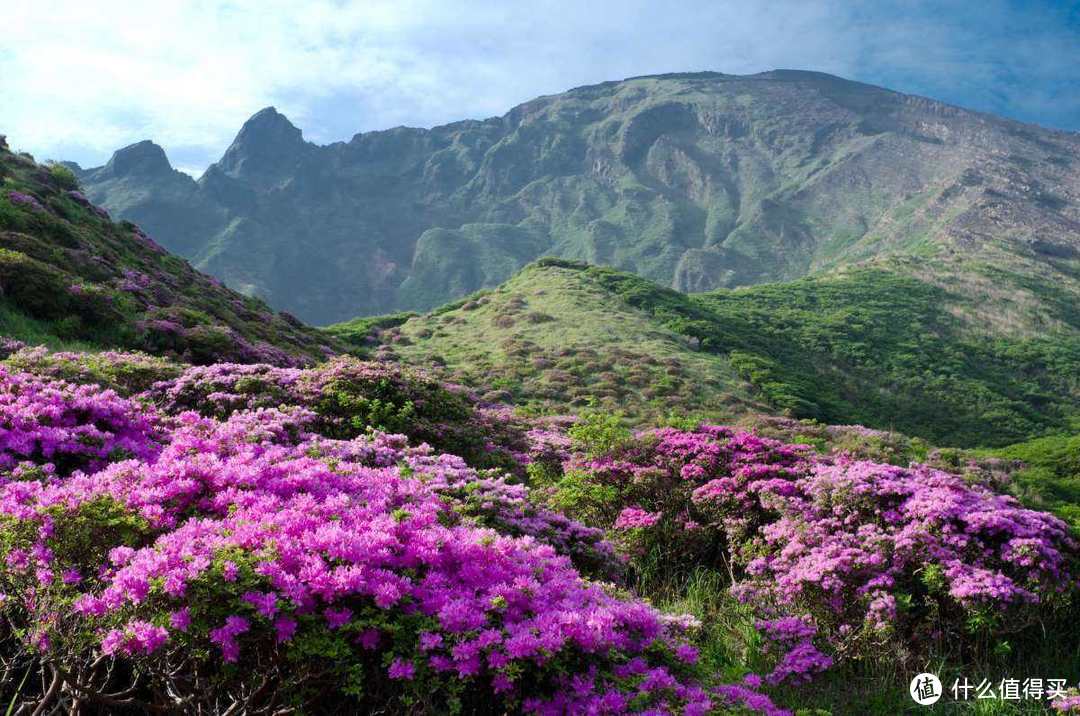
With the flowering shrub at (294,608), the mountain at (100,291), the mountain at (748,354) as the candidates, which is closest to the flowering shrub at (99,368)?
the mountain at (100,291)

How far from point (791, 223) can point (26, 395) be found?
186m

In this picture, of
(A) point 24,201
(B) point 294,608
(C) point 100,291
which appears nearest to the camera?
(B) point 294,608

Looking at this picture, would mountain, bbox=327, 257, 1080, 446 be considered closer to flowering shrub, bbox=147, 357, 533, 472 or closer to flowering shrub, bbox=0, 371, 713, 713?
flowering shrub, bbox=147, 357, 533, 472

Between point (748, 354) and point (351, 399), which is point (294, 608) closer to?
point (351, 399)

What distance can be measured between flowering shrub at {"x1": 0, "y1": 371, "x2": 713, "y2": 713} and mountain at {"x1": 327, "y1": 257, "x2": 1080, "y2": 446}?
21.2 metres

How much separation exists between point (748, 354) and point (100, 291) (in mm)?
36831

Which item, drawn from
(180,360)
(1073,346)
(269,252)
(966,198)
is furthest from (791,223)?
(180,360)

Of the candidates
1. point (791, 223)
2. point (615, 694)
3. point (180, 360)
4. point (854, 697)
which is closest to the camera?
point (615, 694)

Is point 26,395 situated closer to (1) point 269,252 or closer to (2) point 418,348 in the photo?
(2) point 418,348

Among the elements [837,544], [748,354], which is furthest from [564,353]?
[837,544]

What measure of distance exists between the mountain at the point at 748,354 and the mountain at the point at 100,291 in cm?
1229

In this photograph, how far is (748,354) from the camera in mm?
44000

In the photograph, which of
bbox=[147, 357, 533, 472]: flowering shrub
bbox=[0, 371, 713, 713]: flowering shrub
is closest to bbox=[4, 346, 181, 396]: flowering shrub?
bbox=[147, 357, 533, 472]: flowering shrub

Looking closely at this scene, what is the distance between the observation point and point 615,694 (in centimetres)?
→ 409
